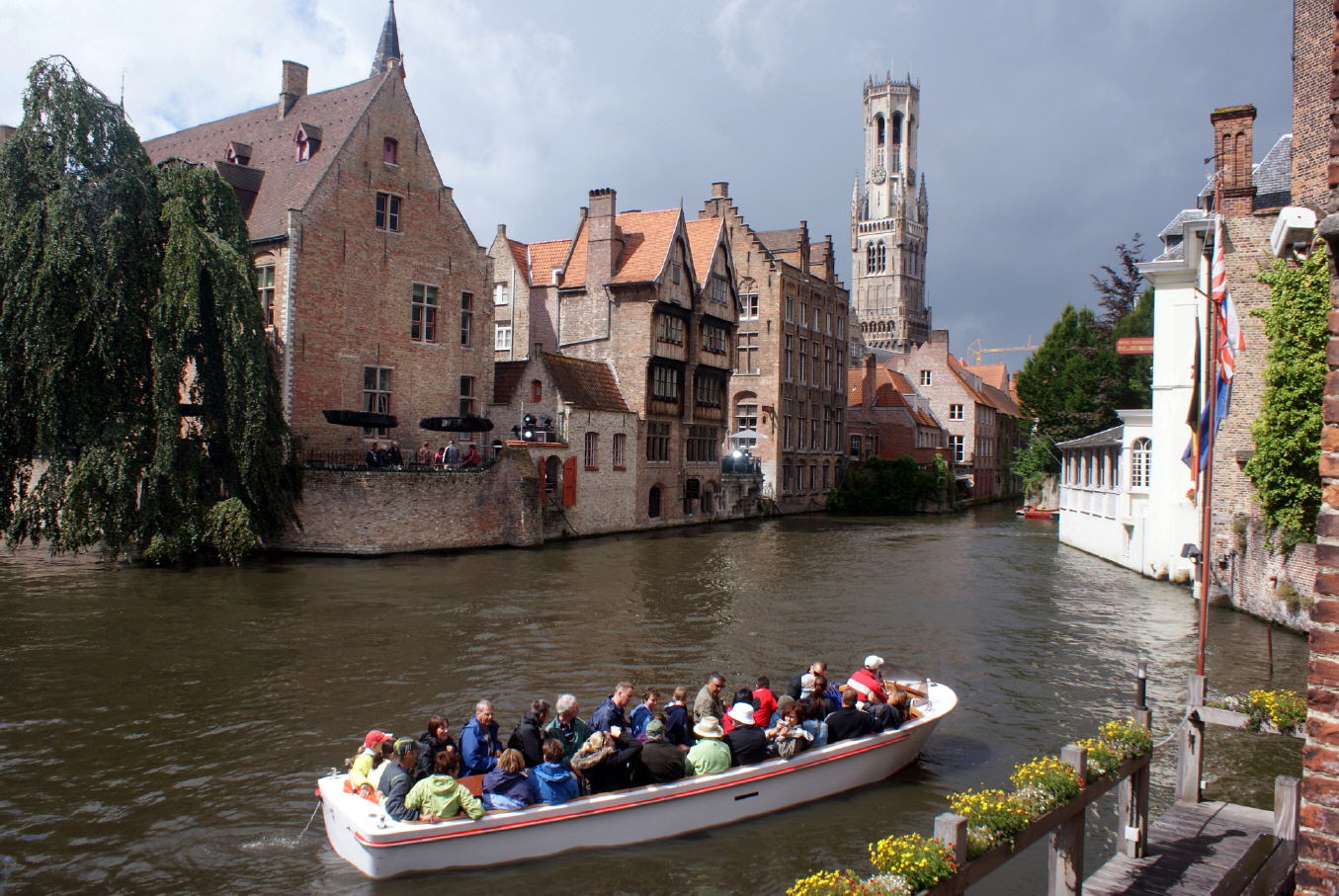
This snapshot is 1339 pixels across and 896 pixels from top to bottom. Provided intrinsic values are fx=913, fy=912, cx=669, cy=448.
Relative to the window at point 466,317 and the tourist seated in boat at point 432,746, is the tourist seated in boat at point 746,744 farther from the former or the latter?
the window at point 466,317

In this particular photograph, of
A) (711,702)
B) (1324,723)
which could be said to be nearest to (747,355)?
(711,702)

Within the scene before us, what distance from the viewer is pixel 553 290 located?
1672 inches

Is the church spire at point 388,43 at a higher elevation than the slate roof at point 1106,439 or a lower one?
higher

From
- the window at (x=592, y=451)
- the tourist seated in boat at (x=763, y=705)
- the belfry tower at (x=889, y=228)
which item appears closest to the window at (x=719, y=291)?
the window at (x=592, y=451)

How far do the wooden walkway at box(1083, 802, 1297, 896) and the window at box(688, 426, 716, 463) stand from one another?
116 ft

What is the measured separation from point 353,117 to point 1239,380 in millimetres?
28951

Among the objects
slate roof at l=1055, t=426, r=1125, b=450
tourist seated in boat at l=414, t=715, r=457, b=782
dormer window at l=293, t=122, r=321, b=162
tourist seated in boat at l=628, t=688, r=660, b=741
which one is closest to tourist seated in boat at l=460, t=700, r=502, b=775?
tourist seated in boat at l=414, t=715, r=457, b=782

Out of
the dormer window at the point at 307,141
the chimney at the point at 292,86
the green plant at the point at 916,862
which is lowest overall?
the green plant at the point at 916,862

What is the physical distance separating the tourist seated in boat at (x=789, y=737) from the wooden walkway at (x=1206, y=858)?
319 centimetres

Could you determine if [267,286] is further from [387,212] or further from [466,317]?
[466,317]

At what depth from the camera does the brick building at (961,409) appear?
71.2m

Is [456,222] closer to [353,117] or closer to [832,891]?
[353,117]

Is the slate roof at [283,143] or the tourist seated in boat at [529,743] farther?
the slate roof at [283,143]

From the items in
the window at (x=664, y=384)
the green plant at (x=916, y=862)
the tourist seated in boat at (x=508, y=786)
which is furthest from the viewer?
the window at (x=664, y=384)
